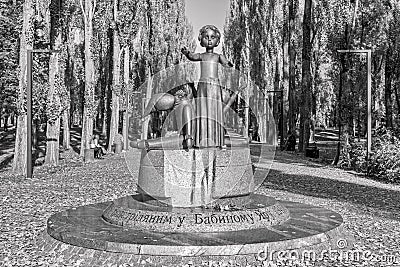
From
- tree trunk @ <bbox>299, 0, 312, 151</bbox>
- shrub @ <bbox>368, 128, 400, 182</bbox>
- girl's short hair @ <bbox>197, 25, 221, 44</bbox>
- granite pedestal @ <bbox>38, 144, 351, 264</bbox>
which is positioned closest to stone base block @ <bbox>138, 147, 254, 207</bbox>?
granite pedestal @ <bbox>38, 144, 351, 264</bbox>

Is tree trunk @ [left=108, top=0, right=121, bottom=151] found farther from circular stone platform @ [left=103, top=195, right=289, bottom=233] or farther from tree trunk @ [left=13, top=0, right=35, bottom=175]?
circular stone platform @ [left=103, top=195, right=289, bottom=233]

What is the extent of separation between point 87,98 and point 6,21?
24.3 feet

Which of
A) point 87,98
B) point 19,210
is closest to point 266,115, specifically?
point 87,98

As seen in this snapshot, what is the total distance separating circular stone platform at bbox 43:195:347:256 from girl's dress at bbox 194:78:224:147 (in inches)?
74.4

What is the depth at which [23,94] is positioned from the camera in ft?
63.8

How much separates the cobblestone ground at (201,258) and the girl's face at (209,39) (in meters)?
4.05

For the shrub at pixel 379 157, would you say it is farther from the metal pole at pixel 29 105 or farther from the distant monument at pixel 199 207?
the metal pole at pixel 29 105

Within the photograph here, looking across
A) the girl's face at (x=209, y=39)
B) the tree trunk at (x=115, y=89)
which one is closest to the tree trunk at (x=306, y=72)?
the tree trunk at (x=115, y=89)

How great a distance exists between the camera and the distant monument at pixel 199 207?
24.8 ft

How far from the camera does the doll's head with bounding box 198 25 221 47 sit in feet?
32.1

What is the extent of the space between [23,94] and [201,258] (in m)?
14.0

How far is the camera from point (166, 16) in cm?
4588

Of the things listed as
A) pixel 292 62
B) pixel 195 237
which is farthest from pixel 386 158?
pixel 292 62

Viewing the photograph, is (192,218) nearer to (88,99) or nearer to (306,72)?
(88,99)
